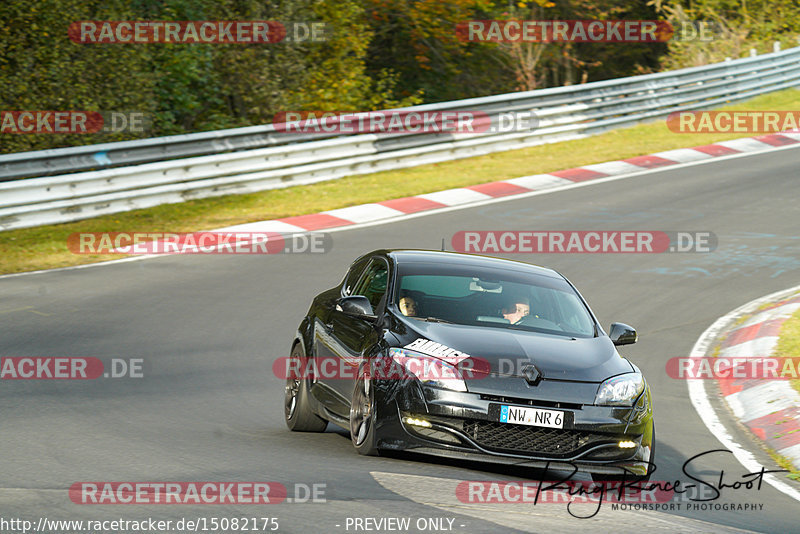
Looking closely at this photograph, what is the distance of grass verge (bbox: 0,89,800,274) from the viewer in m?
16.7

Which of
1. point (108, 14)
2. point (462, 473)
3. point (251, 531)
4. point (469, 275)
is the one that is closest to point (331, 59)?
point (108, 14)

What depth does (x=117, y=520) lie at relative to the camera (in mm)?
5445

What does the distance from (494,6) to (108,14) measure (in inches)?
614

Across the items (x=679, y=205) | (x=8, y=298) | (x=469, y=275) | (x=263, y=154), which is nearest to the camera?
(x=469, y=275)

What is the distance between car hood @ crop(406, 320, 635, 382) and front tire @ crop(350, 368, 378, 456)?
1.70 ft

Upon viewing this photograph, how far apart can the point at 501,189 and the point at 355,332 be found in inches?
509

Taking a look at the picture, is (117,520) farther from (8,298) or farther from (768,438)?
(8,298)

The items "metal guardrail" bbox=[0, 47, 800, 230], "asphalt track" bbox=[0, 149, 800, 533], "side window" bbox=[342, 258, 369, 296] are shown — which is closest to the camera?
"asphalt track" bbox=[0, 149, 800, 533]
